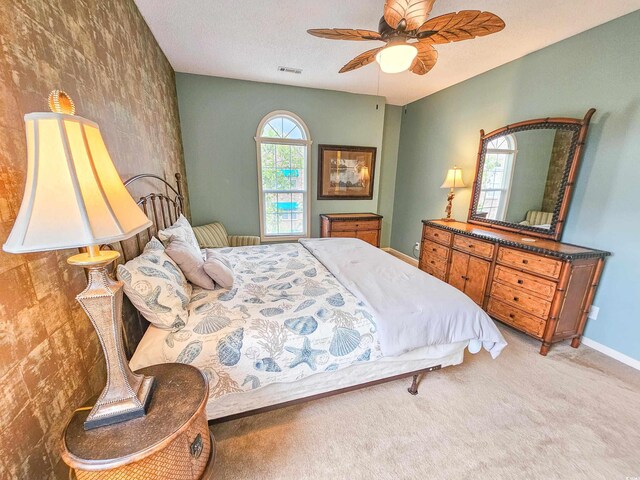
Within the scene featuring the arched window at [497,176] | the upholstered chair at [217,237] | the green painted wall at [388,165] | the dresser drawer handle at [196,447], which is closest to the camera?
the dresser drawer handle at [196,447]

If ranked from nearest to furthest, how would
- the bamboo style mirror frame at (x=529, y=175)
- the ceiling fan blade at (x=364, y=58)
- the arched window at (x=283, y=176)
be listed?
1. the ceiling fan blade at (x=364, y=58)
2. the bamboo style mirror frame at (x=529, y=175)
3. the arched window at (x=283, y=176)

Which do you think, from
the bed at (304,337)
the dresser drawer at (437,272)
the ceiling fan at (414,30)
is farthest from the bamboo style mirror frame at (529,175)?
the bed at (304,337)

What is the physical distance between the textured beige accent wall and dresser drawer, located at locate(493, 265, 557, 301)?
123 inches

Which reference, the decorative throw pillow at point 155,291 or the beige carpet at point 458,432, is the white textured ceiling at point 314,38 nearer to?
the decorative throw pillow at point 155,291

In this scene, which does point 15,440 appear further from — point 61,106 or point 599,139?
point 599,139

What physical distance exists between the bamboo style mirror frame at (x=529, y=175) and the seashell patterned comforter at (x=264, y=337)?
229 centimetres

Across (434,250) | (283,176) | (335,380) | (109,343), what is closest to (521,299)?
(434,250)

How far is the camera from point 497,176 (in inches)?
119

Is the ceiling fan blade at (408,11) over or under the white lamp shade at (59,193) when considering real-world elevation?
over

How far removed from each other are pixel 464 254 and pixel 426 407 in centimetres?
A: 179

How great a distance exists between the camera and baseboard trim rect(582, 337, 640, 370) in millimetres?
2084

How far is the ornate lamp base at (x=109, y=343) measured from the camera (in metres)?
0.79

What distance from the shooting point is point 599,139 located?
7.20 ft

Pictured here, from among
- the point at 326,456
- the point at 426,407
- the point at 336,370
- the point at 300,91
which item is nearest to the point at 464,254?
the point at 426,407
